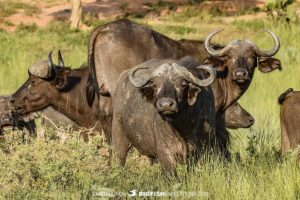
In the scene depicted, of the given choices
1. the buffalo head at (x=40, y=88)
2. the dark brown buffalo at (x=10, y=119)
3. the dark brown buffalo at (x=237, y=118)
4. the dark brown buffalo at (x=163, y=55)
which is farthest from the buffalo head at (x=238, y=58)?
the dark brown buffalo at (x=10, y=119)

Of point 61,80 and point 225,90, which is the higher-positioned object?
point 61,80

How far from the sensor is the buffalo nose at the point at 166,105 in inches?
324

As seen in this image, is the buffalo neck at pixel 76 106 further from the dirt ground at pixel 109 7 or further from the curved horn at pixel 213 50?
the dirt ground at pixel 109 7

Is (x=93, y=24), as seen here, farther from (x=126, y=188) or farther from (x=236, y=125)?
(x=126, y=188)

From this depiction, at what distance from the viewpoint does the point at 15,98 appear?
12156 mm

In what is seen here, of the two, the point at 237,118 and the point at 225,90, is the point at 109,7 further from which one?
the point at 225,90

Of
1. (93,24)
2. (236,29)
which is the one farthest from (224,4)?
(236,29)

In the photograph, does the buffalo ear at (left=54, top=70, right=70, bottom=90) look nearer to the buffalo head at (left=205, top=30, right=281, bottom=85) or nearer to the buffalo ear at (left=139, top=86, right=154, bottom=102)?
the buffalo head at (left=205, top=30, right=281, bottom=85)

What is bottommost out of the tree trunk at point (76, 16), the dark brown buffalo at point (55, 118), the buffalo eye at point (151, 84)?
the dark brown buffalo at point (55, 118)

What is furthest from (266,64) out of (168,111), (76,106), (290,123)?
(168,111)

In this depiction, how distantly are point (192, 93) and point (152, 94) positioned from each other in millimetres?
362

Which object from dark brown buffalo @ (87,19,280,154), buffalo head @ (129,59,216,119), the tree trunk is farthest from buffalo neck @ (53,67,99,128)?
the tree trunk

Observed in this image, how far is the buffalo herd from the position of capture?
8.85 metres

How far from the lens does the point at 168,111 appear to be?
327 inches
